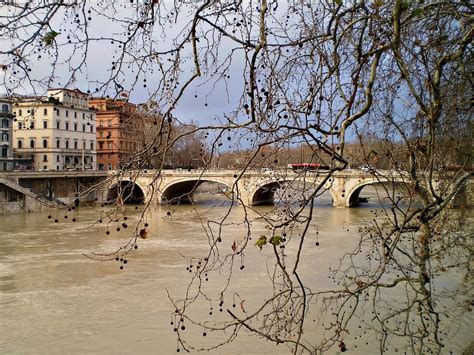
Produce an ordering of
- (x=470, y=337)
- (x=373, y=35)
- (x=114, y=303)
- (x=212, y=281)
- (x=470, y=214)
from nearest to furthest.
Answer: (x=373, y=35)
(x=470, y=214)
(x=470, y=337)
(x=114, y=303)
(x=212, y=281)

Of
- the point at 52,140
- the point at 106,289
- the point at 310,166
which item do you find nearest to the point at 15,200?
the point at 52,140

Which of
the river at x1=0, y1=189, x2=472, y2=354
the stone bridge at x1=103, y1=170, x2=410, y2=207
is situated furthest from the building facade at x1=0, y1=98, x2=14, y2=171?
the river at x1=0, y1=189, x2=472, y2=354

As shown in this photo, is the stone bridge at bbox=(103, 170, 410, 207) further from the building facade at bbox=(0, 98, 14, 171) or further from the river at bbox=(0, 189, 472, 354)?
the building facade at bbox=(0, 98, 14, 171)

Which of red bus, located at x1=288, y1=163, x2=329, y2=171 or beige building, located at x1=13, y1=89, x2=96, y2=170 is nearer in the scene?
red bus, located at x1=288, y1=163, x2=329, y2=171

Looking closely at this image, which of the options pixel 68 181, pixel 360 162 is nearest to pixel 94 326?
pixel 360 162

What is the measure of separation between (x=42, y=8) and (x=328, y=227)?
18.2 m

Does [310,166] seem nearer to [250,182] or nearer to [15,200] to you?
[250,182]

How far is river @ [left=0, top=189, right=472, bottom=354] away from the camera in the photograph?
7629mm

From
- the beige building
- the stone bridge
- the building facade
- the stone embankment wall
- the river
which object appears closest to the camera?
the stone bridge

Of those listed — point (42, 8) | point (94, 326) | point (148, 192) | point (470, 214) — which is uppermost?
point (42, 8)

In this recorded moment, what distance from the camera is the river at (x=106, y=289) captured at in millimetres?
7629

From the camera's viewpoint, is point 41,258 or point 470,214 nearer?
point 470,214

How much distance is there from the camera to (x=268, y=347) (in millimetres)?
7348

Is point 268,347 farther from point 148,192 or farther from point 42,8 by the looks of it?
point 42,8
